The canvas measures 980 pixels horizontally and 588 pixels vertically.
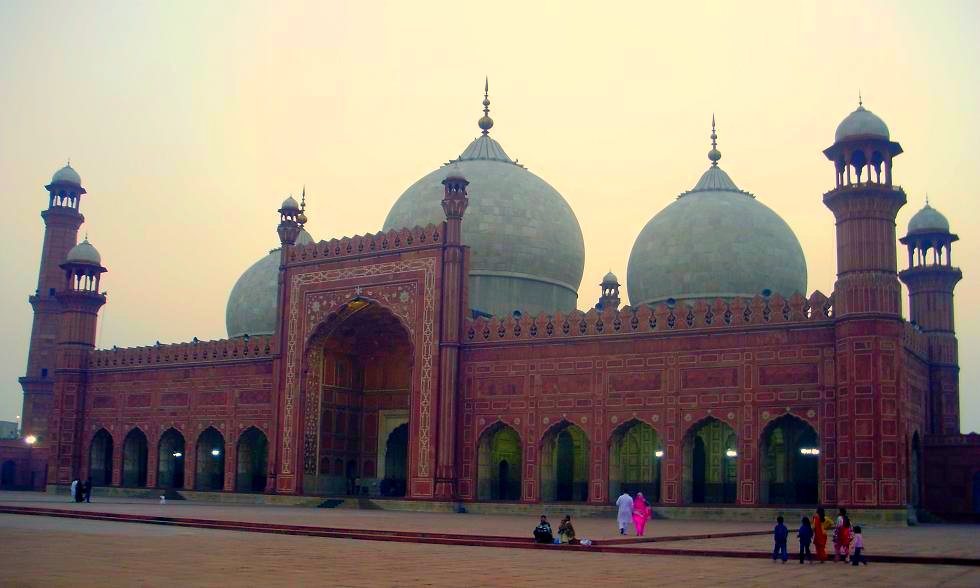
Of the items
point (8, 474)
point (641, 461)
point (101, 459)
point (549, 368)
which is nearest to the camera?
point (549, 368)

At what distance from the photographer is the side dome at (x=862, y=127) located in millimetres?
19859

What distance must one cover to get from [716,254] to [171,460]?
15830 mm

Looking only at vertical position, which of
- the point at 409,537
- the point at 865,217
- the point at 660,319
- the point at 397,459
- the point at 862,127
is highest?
the point at 862,127

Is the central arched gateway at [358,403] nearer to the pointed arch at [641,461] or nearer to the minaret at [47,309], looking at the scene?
the pointed arch at [641,461]

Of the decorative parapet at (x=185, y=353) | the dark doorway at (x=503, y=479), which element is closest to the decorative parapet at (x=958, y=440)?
the dark doorway at (x=503, y=479)

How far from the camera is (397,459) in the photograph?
27781mm

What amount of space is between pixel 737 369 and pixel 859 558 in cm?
956

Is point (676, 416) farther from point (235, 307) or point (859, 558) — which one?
point (235, 307)

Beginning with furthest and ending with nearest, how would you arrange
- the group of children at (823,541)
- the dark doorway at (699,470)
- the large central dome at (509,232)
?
the large central dome at (509,232) < the dark doorway at (699,470) < the group of children at (823,541)

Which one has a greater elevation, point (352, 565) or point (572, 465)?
point (572, 465)

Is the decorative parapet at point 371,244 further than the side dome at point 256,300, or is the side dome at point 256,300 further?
the side dome at point 256,300

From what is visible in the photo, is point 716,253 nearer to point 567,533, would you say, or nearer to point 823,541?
point 567,533

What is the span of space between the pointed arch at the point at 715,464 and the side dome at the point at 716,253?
11.3 feet

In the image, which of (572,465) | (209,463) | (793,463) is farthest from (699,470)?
(209,463)
